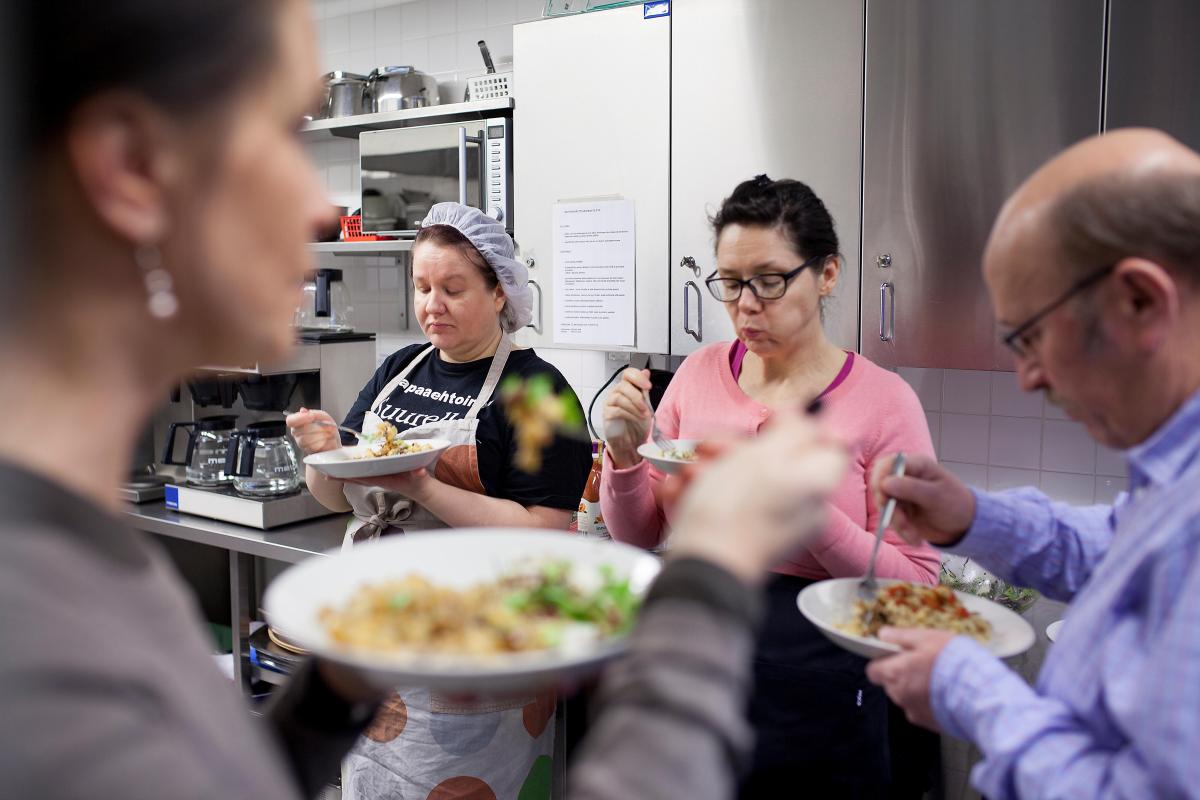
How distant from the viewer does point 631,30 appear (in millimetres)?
2912

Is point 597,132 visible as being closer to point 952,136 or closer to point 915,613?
point 952,136

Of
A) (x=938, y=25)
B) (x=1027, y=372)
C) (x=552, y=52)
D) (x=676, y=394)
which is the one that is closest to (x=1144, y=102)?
(x=938, y=25)

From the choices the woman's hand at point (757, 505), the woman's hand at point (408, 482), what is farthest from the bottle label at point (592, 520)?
the woman's hand at point (757, 505)

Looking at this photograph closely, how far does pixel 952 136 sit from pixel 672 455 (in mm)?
1436

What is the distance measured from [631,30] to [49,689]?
276 centimetres

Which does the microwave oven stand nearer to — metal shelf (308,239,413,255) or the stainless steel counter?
metal shelf (308,239,413,255)

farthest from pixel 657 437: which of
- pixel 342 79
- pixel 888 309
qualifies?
pixel 342 79

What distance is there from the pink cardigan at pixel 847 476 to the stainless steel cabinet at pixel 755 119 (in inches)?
31.8

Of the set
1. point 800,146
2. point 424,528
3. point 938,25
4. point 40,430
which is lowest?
point 424,528

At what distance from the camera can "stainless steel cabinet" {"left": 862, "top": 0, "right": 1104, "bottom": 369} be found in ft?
7.57

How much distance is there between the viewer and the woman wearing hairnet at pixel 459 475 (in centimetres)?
202

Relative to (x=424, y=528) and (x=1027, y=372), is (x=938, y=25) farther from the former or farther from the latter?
(x=424, y=528)

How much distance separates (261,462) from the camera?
309cm

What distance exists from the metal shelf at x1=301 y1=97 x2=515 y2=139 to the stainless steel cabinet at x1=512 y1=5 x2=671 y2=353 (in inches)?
5.4
